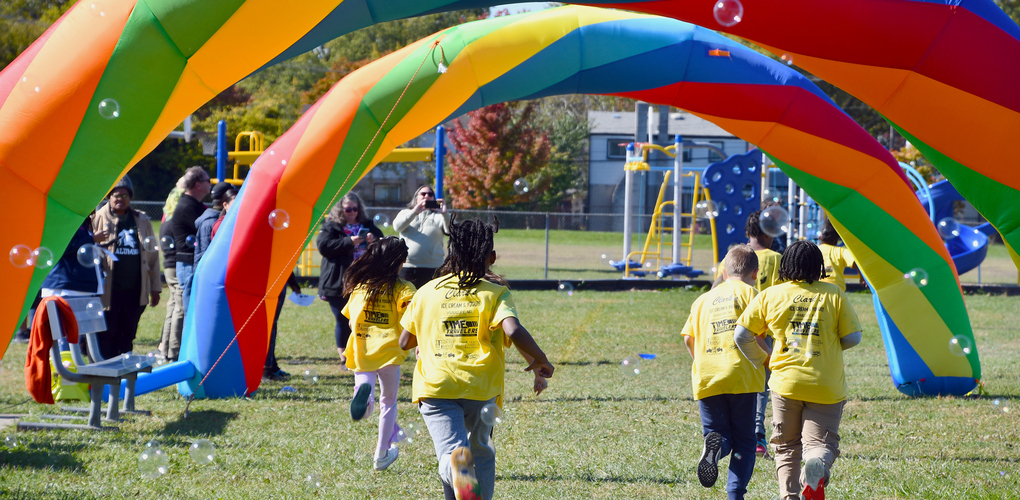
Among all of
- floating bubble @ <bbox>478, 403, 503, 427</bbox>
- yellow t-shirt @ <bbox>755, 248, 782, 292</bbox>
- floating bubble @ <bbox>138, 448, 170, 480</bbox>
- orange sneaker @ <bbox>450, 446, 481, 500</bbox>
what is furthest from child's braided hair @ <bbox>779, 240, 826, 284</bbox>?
floating bubble @ <bbox>138, 448, 170, 480</bbox>

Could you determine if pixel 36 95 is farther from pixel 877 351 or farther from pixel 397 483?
pixel 877 351

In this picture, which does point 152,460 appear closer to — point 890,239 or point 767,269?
point 767,269

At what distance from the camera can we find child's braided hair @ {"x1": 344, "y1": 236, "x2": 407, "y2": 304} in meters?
4.95

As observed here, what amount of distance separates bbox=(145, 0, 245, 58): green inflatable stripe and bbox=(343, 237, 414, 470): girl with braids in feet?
4.89

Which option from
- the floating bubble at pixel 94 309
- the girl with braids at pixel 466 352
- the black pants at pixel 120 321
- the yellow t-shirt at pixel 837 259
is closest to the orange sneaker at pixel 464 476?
the girl with braids at pixel 466 352

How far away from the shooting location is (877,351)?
31.7 feet

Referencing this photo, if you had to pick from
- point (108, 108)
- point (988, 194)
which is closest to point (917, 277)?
point (988, 194)

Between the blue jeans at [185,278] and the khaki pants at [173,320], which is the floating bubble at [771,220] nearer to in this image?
the blue jeans at [185,278]

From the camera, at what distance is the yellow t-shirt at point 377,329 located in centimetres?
493

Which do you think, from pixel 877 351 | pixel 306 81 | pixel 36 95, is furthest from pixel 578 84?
pixel 306 81

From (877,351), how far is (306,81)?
33.1 meters

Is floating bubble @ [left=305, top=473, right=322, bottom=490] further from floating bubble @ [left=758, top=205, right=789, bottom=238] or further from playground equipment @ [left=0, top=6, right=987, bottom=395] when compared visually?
floating bubble @ [left=758, top=205, right=789, bottom=238]

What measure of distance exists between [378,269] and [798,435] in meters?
2.52

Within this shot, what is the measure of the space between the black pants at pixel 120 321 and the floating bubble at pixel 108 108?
3.43 m
